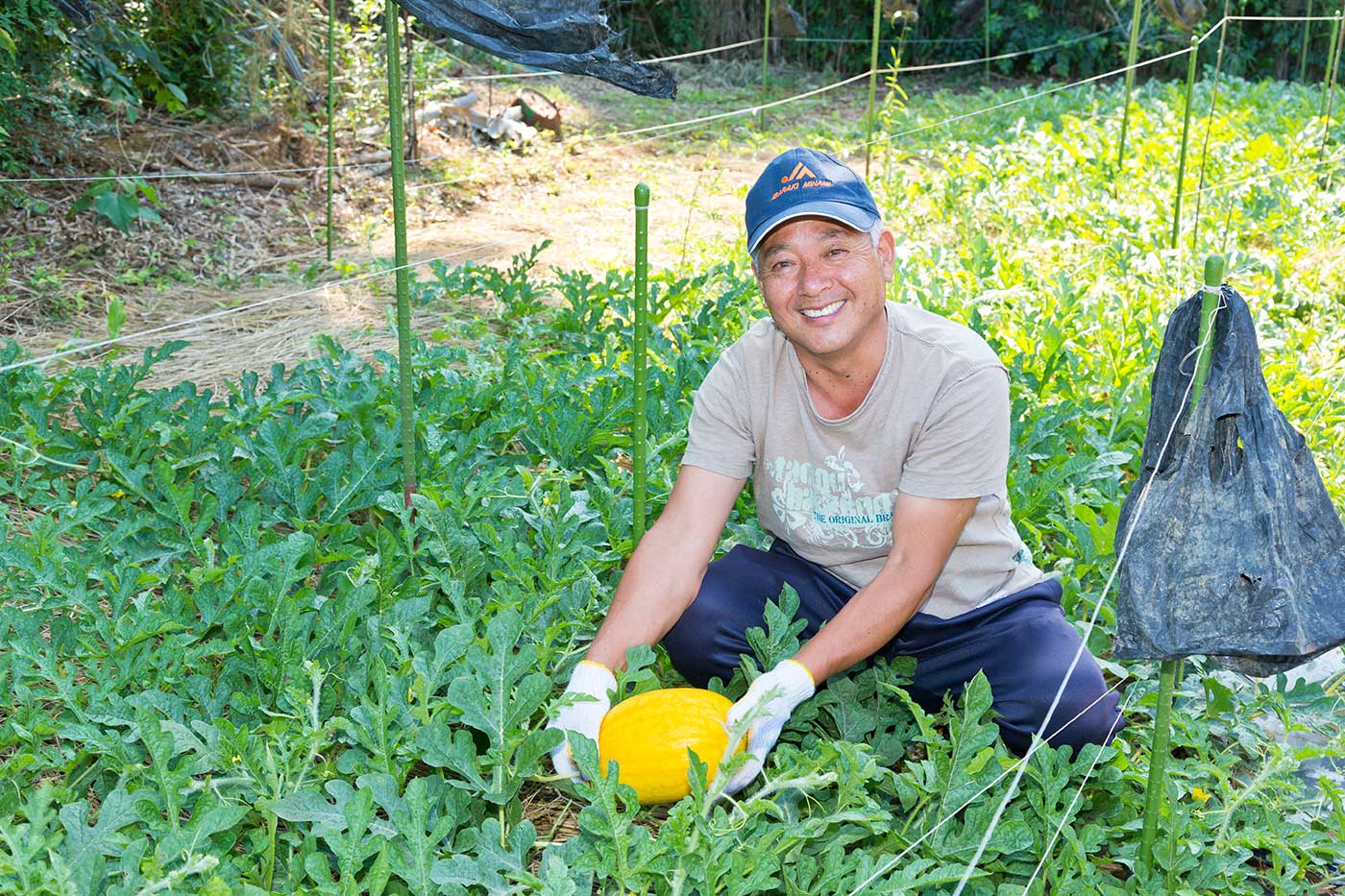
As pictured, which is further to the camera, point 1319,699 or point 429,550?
point 429,550

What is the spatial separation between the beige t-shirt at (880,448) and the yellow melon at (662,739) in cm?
51

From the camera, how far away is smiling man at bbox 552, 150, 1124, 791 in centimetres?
228

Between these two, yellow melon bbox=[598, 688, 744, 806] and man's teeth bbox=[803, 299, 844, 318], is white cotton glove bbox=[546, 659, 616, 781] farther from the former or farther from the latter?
man's teeth bbox=[803, 299, 844, 318]

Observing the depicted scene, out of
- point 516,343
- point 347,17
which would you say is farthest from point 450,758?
point 347,17

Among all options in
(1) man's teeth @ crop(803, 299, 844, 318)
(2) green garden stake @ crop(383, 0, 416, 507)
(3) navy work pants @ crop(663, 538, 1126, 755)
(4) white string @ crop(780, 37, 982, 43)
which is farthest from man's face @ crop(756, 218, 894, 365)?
(4) white string @ crop(780, 37, 982, 43)

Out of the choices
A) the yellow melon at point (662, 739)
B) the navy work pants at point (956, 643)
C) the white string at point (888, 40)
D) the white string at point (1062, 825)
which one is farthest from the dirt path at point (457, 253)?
the white string at point (888, 40)

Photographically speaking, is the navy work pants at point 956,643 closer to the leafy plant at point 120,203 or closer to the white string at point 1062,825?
the white string at point 1062,825

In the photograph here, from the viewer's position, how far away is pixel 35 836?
1721 mm

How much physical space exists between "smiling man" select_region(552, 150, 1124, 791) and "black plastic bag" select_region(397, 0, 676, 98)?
78cm

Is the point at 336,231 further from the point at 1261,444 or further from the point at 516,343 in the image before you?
the point at 1261,444

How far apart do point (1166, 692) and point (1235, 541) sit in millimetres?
258

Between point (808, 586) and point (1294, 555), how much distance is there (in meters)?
0.99

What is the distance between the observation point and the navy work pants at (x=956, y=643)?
2295 millimetres

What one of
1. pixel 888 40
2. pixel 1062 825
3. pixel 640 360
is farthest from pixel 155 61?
pixel 888 40
